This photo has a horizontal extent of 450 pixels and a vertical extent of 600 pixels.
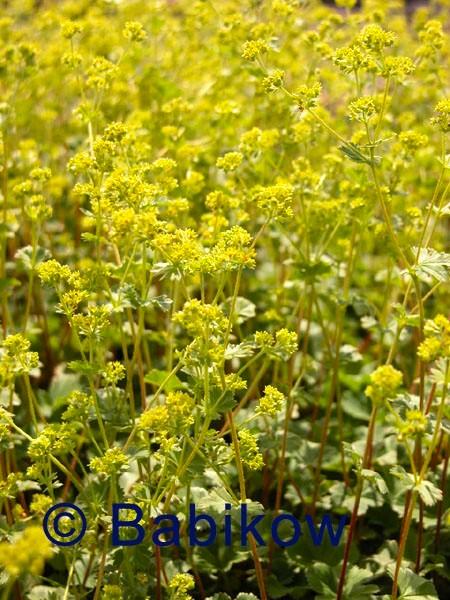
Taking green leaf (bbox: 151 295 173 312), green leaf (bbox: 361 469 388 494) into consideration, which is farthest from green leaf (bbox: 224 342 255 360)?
green leaf (bbox: 361 469 388 494)

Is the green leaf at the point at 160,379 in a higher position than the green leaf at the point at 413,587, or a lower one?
higher

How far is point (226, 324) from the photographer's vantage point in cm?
232

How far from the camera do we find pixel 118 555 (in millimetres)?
2479

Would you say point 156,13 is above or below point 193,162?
above

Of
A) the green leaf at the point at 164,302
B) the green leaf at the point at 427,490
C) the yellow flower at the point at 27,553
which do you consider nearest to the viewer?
the yellow flower at the point at 27,553

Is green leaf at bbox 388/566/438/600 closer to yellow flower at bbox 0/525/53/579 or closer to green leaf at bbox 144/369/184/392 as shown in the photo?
green leaf at bbox 144/369/184/392

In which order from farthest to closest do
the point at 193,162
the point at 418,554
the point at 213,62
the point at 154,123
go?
the point at 213,62
the point at 154,123
the point at 193,162
the point at 418,554

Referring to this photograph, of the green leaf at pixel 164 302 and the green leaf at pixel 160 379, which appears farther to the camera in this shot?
the green leaf at pixel 160 379

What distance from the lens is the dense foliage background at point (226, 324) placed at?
7.46 feet

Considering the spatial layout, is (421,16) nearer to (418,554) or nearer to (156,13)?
(156,13)

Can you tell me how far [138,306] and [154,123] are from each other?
5.43 feet

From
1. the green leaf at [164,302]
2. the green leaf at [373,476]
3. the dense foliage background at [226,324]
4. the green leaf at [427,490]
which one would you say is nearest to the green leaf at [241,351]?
the dense foliage background at [226,324]

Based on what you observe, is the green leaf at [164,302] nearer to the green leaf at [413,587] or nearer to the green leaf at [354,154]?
the green leaf at [354,154]

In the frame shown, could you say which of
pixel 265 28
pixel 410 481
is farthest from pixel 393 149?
pixel 410 481
